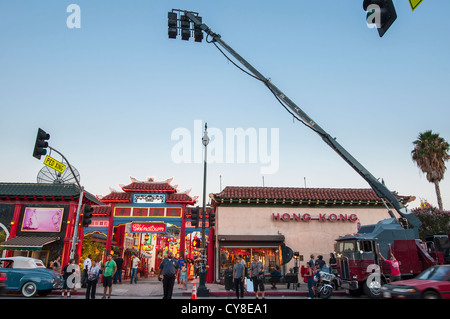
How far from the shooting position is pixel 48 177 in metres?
25.7

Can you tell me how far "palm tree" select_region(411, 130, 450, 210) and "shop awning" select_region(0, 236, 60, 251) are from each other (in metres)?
32.4

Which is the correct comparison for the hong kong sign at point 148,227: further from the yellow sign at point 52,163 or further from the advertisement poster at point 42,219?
the yellow sign at point 52,163

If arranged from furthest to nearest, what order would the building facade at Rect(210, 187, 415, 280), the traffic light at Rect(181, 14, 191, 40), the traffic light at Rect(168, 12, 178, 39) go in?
the building facade at Rect(210, 187, 415, 280) < the traffic light at Rect(181, 14, 191, 40) < the traffic light at Rect(168, 12, 178, 39)

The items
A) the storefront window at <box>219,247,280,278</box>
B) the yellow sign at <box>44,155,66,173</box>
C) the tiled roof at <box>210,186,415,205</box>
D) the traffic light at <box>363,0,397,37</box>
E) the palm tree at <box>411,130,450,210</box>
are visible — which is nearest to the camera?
the traffic light at <box>363,0,397,37</box>

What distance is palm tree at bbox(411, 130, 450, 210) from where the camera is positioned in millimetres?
29203

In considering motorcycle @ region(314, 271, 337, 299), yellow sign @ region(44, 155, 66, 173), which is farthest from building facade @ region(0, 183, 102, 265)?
motorcycle @ region(314, 271, 337, 299)

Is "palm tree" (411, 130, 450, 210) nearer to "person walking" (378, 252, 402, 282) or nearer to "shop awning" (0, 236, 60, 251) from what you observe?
"person walking" (378, 252, 402, 282)

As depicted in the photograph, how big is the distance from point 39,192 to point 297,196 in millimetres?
19082

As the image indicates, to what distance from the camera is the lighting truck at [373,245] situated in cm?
1375

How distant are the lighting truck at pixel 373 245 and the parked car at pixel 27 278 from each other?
38.9ft

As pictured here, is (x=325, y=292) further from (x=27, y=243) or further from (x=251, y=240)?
(x=27, y=243)

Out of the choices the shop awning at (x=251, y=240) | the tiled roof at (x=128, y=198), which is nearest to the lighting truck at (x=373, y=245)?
the shop awning at (x=251, y=240)
